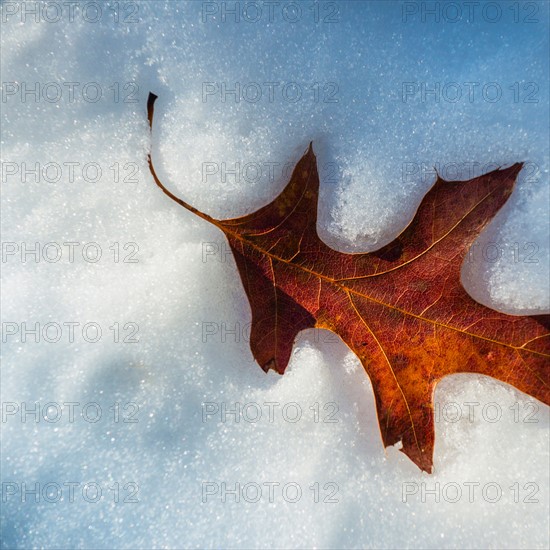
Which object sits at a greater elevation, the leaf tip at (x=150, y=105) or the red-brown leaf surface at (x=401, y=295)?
the leaf tip at (x=150, y=105)

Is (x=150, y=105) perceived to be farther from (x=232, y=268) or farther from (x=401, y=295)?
(x=401, y=295)

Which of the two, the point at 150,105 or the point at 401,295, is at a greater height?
the point at 150,105

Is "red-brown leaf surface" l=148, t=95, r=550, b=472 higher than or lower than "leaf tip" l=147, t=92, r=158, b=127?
lower

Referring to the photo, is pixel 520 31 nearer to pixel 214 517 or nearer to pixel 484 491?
pixel 484 491

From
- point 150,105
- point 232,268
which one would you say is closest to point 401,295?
point 232,268
